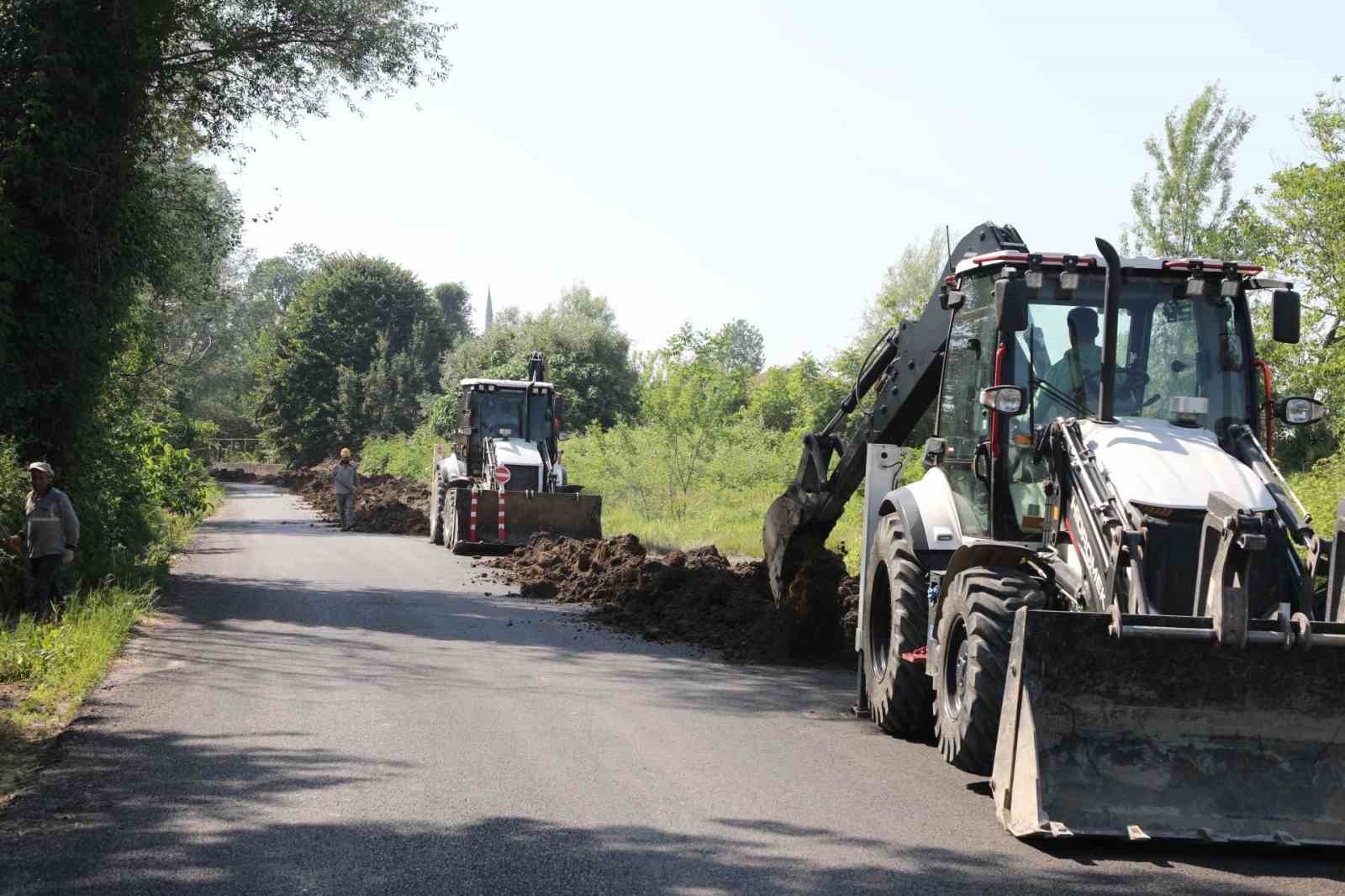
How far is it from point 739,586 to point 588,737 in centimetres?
596

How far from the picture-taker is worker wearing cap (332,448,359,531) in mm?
30000

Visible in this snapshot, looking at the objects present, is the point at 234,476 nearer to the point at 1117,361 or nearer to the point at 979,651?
the point at 1117,361

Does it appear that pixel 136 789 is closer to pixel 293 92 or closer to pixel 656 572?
pixel 656 572

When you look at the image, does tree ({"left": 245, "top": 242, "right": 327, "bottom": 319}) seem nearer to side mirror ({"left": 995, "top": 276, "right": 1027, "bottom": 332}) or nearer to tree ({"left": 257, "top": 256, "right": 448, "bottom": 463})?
tree ({"left": 257, "top": 256, "right": 448, "bottom": 463})

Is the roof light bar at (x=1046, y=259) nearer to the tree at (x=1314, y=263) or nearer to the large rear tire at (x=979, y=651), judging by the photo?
the large rear tire at (x=979, y=651)

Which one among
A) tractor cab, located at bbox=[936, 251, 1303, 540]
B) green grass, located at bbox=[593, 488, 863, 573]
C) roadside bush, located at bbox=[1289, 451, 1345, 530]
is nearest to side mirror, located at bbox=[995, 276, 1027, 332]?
tractor cab, located at bbox=[936, 251, 1303, 540]

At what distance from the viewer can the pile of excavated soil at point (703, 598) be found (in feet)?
40.1

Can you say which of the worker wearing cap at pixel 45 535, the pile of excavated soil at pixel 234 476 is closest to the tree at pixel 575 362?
the pile of excavated soil at pixel 234 476

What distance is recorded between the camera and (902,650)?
8.38m

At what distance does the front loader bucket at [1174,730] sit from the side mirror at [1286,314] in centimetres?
225

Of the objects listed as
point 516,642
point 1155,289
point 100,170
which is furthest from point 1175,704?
point 100,170

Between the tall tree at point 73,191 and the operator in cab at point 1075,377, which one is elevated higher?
the tall tree at point 73,191

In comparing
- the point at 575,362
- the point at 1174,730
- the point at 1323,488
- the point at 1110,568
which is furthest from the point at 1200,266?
the point at 575,362

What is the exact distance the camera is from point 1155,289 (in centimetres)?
827
